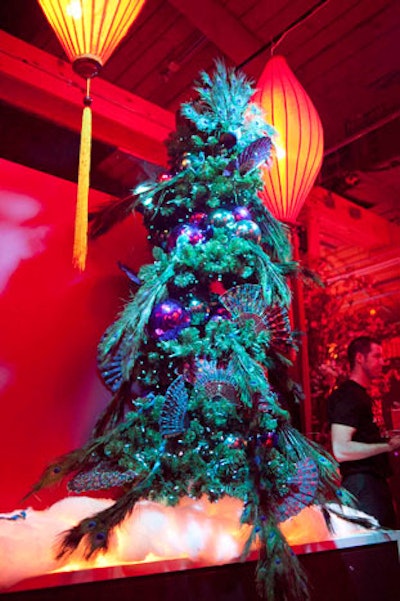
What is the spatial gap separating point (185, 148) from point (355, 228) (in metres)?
2.90

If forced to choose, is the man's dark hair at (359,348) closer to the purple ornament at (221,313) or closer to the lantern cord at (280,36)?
the purple ornament at (221,313)

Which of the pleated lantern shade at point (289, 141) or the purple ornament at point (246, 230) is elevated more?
the pleated lantern shade at point (289, 141)

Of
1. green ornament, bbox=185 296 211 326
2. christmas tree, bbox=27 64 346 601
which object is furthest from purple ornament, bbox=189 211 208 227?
green ornament, bbox=185 296 211 326

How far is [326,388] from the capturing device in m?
3.52

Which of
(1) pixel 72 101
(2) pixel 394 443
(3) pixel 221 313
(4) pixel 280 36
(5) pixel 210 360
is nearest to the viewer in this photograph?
(5) pixel 210 360

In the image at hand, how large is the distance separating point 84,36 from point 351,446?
1.77 m

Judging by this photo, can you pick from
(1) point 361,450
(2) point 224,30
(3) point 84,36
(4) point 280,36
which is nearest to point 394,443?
(1) point 361,450

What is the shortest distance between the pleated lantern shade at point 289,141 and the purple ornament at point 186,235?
0.61 metres

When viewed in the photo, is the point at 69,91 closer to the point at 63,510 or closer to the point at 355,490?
the point at 63,510

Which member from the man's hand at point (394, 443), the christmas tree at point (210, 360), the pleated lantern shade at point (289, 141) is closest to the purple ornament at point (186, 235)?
the christmas tree at point (210, 360)

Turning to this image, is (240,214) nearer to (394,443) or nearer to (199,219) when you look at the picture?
(199,219)

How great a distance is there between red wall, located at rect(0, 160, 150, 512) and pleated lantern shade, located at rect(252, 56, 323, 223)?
2.37 ft

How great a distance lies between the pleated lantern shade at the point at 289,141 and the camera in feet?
6.72

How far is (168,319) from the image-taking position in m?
1.45
